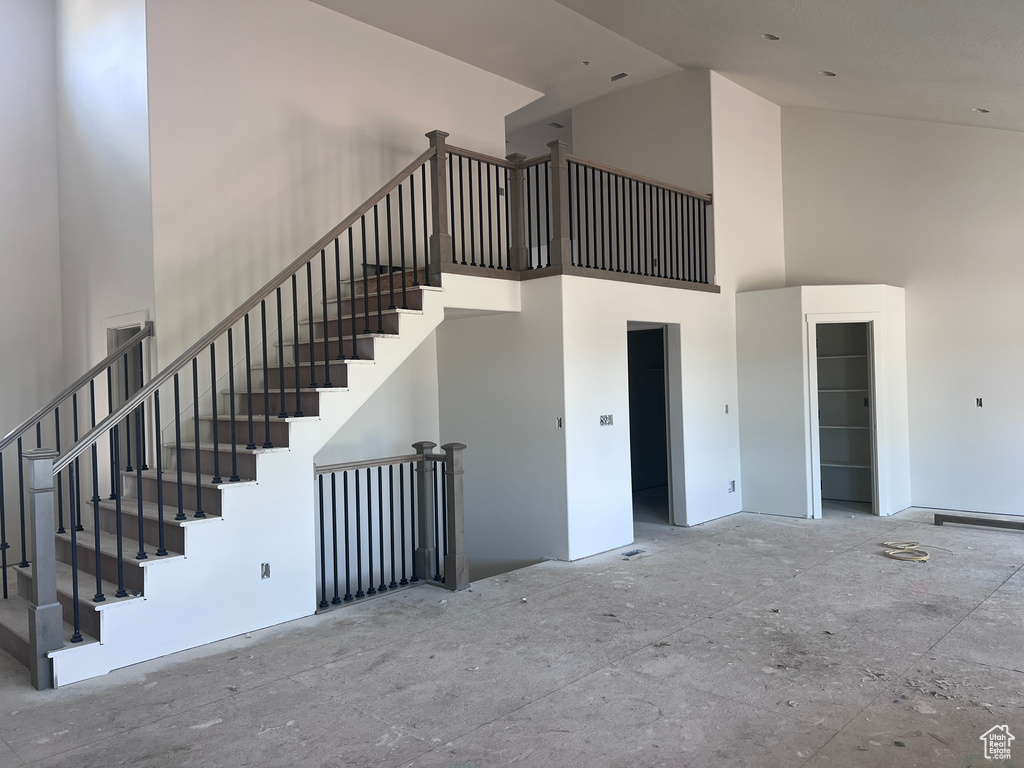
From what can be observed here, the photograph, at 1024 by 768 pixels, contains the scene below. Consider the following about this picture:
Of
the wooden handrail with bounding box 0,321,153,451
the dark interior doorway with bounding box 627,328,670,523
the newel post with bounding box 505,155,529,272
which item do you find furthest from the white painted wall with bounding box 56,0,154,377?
the dark interior doorway with bounding box 627,328,670,523

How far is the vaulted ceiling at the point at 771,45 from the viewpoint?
478 cm

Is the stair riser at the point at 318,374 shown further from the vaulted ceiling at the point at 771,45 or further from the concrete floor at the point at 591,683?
the vaulted ceiling at the point at 771,45

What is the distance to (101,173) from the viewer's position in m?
5.83

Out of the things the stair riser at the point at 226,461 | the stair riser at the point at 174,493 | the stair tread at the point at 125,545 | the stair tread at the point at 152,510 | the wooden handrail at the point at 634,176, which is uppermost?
A: the wooden handrail at the point at 634,176

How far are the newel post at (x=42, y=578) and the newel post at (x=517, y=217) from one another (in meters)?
3.60

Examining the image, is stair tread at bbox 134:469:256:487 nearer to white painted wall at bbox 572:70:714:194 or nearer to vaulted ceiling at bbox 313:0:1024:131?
vaulted ceiling at bbox 313:0:1024:131

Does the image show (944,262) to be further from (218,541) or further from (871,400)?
(218,541)

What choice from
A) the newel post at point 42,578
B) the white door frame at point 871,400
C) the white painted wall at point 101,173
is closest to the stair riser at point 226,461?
the newel post at point 42,578

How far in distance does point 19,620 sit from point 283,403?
6.15 feet

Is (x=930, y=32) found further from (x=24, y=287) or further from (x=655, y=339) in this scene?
(x=24, y=287)

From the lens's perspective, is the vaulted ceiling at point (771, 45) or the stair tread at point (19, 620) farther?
the vaulted ceiling at point (771, 45)

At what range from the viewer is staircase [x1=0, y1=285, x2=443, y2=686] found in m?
3.86

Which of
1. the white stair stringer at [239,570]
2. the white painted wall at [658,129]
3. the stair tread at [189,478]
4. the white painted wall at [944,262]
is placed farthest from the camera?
the white painted wall at [658,129]

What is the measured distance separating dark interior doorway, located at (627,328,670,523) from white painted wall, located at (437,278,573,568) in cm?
345
